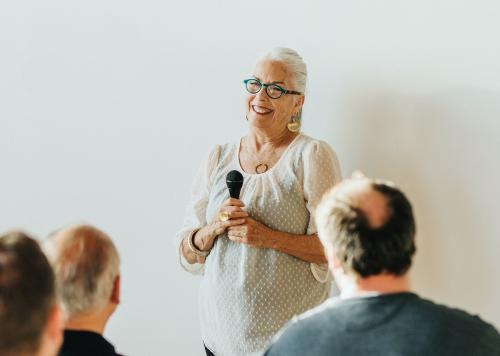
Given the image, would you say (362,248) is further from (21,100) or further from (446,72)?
(21,100)

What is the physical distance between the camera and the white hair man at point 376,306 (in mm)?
1546

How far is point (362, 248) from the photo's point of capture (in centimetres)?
159

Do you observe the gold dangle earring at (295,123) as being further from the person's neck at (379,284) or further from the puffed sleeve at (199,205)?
the person's neck at (379,284)

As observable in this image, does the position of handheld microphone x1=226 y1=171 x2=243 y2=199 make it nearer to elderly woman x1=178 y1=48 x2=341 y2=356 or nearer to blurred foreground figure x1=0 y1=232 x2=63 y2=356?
elderly woman x1=178 y1=48 x2=341 y2=356

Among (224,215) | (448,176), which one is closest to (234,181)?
(224,215)

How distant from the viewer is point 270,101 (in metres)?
2.66

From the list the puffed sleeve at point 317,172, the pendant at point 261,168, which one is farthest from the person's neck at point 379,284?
the pendant at point 261,168

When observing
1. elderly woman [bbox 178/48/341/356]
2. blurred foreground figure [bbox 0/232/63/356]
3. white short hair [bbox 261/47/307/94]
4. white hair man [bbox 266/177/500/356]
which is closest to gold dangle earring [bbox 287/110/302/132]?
elderly woman [bbox 178/48/341/356]

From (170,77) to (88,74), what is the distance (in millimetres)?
371

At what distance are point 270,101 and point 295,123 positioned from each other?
140 mm

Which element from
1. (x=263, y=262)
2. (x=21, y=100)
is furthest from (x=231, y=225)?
(x=21, y=100)

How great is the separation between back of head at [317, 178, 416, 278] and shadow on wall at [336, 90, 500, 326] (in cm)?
100

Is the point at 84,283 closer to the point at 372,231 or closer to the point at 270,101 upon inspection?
the point at 372,231

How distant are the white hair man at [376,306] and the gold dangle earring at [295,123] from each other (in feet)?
3.55
